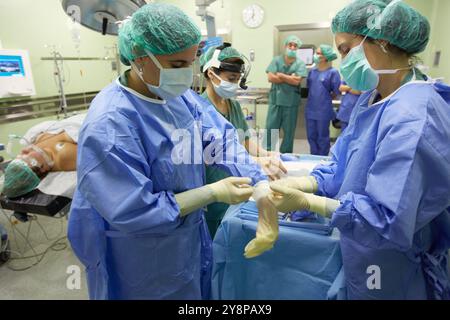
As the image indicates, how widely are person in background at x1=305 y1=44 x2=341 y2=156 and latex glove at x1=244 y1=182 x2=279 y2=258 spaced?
2949 mm

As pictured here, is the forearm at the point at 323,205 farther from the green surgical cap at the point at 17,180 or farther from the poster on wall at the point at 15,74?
the poster on wall at the point at 15,74

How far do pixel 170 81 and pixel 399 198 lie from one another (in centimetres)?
77

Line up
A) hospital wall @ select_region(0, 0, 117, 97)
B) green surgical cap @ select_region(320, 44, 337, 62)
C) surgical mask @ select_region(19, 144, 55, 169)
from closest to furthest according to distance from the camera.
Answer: surgical mask @ select_region(19, 144, 55, 169) → hospital wall @ select_region(0, 0, 117, 97) → green surgical cap @ select_region(320, 44, 337, 62)

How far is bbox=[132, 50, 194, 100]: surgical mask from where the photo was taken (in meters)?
1.00

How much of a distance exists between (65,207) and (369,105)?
1920mm

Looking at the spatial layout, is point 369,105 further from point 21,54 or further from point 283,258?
point 21,54

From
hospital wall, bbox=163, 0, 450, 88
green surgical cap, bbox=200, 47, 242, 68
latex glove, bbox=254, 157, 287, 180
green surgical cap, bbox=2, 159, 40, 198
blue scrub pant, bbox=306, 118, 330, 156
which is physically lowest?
blue scrub pant, bbox=306, 118, 330, 156

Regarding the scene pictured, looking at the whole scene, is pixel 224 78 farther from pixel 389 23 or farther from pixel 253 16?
pixel 253 16

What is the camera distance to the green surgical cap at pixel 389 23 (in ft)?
3.02

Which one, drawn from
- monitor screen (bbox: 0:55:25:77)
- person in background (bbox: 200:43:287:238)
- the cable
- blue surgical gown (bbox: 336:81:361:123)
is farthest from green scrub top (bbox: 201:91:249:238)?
monitor screen (bbox: 0:55:25:77)

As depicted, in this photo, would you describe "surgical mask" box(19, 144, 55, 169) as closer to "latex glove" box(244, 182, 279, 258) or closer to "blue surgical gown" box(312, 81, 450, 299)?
"latex glove" box(244, 182, 279, 258)

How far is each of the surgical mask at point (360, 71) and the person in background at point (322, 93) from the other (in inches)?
116

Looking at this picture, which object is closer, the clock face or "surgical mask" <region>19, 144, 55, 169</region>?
"surgical mask" <region>19, 144, 55, 169</region>

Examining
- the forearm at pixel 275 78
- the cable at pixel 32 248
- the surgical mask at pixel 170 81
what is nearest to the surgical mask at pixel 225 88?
the surgical mask at pixel 170 81
